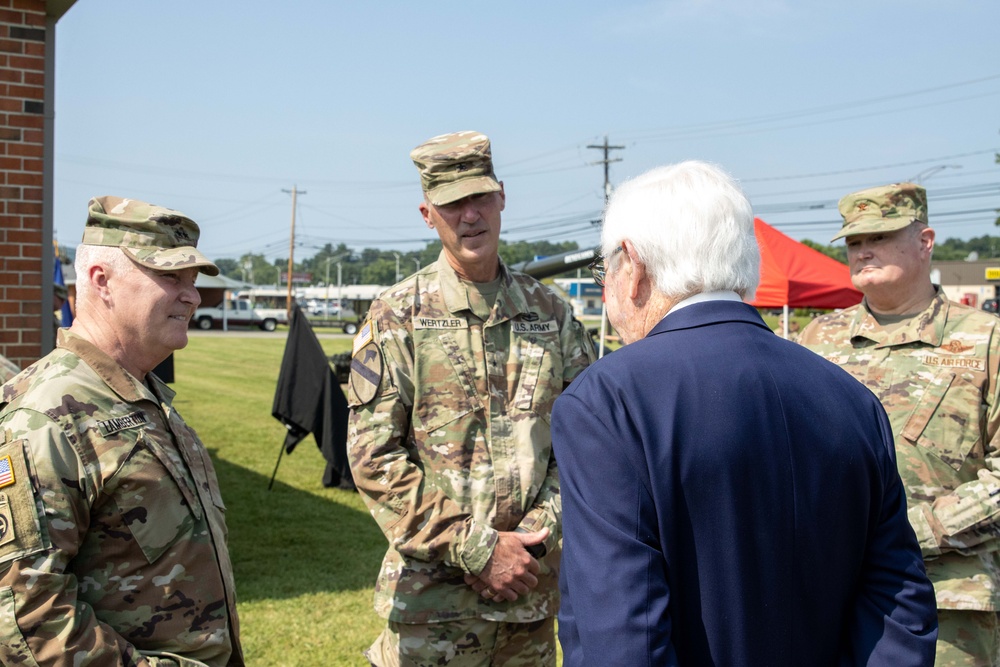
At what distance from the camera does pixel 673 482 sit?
155 cm

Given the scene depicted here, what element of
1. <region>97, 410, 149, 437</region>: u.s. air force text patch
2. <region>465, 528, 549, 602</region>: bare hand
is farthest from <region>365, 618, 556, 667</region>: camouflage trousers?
<region>97, 410, 149, 437</region>: u.s. air force text patch

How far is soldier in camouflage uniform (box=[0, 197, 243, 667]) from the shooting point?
1.89 meters

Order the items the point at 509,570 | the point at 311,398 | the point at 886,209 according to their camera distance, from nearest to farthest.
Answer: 1. the point at 509,570
2. the point at 886,209
3. the point at 311,398

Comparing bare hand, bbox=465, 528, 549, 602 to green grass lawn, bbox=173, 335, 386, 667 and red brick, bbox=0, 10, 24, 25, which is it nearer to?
green grass lawn, bbox=173, 335, 386, 667

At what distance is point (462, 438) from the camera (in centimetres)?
290

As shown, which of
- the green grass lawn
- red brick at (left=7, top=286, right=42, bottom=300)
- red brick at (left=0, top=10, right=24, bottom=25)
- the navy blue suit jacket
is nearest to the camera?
the navy blue suit jacket

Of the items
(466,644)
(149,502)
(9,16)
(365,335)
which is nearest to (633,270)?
(149,502)

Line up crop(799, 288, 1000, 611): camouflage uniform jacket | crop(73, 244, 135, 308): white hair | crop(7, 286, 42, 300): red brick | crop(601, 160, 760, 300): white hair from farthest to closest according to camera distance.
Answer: crop(7, 286, 42, 300): red brick → crop(799, 288, 1000, 611): camouflage uniform jacket → crop(73, 244, 135, 308): white hair → crop(601, 160, 760, 300): white hair

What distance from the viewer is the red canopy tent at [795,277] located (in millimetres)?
10906

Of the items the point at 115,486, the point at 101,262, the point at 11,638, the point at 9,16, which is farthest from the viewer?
the point at 9,16

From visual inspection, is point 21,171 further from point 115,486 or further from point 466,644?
point 466,644

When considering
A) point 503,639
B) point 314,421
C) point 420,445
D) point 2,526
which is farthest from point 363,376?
point 314,421

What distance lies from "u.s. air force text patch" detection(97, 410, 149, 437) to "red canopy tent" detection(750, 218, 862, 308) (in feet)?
31.6

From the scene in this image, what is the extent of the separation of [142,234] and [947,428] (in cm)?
280
